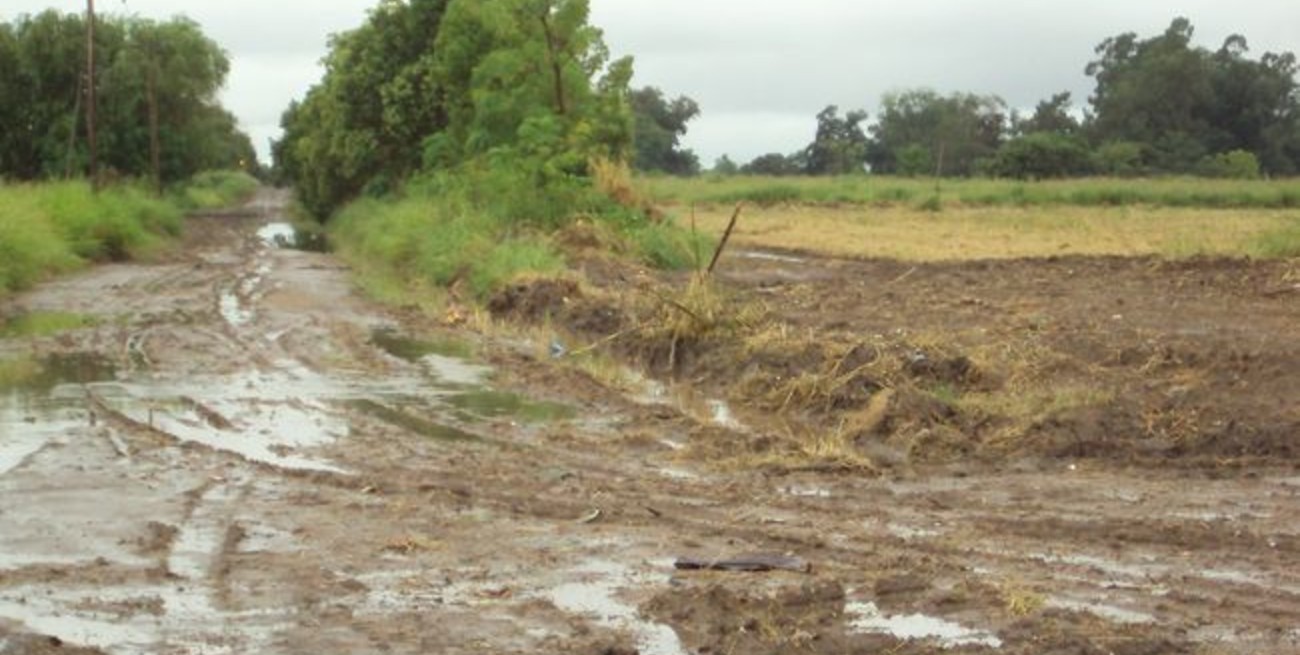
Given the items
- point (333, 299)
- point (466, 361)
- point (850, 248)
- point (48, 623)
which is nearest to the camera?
point (48, 623)

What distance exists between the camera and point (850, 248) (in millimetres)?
33094

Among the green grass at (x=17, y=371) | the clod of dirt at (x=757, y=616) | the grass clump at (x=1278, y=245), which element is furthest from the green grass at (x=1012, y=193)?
the clod of dirt at (x=757, y=616)

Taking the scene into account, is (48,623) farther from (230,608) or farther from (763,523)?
(763,523)

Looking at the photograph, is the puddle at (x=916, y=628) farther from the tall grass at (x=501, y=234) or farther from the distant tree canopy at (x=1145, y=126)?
the distant tree canopy at (x=1145, y=126)

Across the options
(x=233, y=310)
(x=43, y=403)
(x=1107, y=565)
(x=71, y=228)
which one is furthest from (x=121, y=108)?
A: (x=1107, y=565)

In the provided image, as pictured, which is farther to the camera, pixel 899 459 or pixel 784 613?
pixel 899 459

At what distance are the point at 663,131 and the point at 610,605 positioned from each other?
94372 millimetres

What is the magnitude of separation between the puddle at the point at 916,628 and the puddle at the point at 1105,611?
54cm

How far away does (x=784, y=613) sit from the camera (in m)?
7.09

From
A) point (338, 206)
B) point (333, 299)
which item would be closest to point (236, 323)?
point (333, 299)

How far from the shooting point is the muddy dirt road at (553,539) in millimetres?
6875

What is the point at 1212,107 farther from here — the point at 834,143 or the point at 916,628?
the point at 916,628

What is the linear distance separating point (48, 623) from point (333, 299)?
1849cm

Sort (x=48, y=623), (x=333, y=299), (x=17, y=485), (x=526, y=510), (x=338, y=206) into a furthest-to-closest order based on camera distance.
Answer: (x=338, y=206) → (x=333, y=299) → (x=17, y=485) → (x=526, y=510) → (x=48, y=623)
